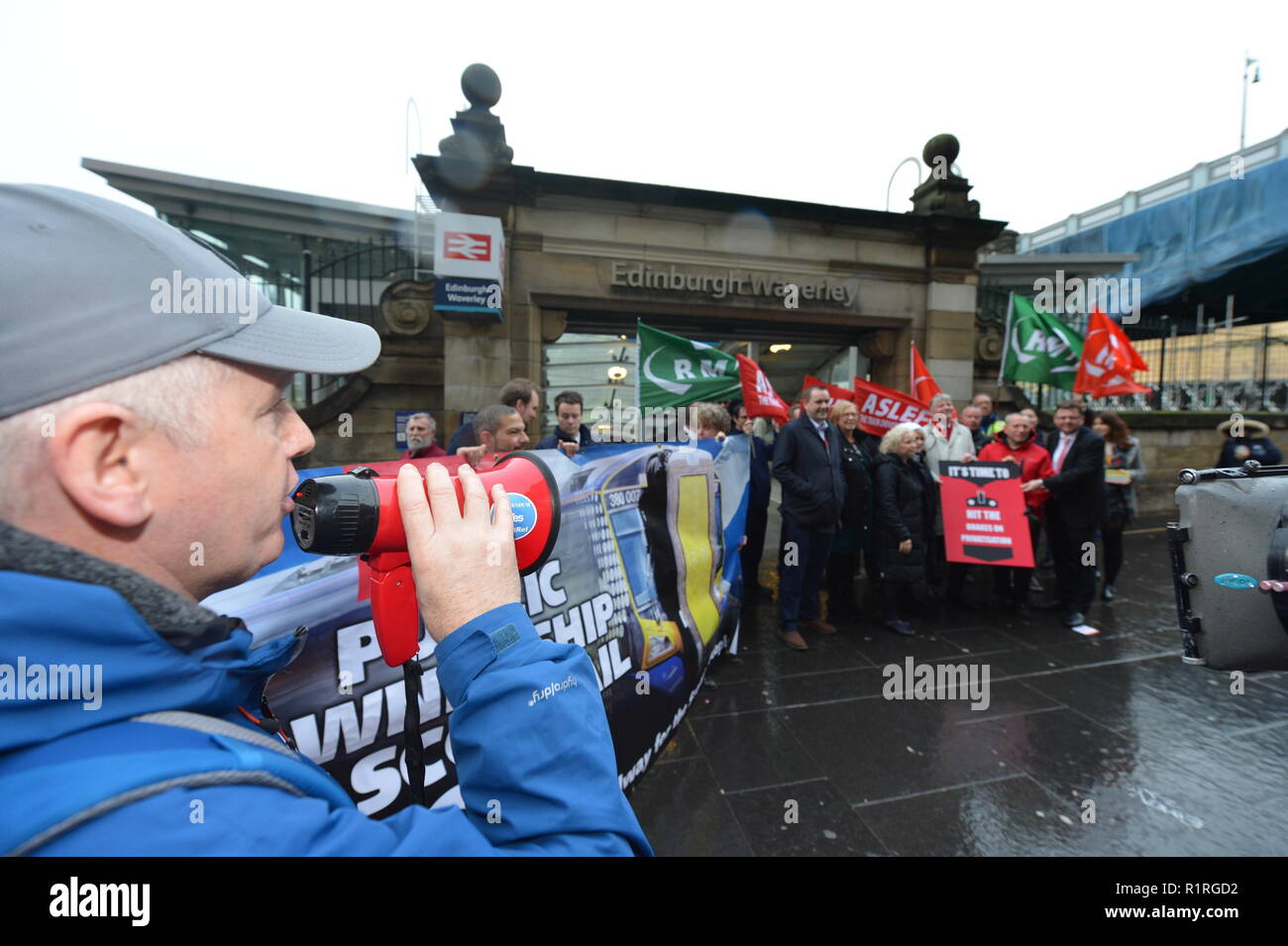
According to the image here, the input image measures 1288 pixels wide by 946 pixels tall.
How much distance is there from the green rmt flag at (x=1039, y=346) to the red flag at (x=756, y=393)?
5208 millimetres

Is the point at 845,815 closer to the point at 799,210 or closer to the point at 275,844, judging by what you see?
the point at 275,844

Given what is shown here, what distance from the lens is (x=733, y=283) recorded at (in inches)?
369

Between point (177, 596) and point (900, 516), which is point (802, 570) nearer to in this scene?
point (900, 516)

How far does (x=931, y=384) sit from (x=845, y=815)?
6.97 metres

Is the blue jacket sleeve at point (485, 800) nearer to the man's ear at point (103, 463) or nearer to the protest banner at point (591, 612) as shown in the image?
the protest banner at point (591, 612)

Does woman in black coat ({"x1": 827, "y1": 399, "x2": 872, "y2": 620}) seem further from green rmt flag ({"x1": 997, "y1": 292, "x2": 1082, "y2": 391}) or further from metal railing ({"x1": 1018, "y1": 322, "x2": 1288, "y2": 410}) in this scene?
metal railing ({"x1": 1018, "y1": 322, "x2": 1288, "y2": 410})

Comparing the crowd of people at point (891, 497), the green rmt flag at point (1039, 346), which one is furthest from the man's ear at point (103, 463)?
the green rmt flag at point (1039, 346)

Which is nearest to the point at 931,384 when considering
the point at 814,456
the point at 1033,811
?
the point at 814,456

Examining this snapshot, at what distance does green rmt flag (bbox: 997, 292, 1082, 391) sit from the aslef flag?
64 centimetres

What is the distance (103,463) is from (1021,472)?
22.1 feet

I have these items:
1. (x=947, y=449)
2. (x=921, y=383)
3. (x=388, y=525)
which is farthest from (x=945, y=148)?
(x=388, y=525)

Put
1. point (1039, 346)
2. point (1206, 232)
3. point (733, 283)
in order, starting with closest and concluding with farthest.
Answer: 1. point (1039, 346)
2. point (733, 283)
3. point (1206, 232)

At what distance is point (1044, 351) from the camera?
878 centimetres

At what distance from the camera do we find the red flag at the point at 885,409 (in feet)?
23.2
